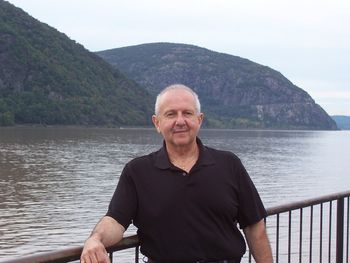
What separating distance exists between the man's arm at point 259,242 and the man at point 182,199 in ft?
0.14

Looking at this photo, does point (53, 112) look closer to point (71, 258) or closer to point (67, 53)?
point (67, 53)

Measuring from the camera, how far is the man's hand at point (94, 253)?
2.47 metres

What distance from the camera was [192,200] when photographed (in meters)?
2.79

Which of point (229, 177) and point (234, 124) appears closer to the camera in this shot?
point (229, 177)

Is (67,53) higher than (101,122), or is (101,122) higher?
(67,53)

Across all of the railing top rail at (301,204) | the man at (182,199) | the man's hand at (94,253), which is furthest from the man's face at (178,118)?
the railing top rail at (301,204)

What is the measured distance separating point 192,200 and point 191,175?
12 cm

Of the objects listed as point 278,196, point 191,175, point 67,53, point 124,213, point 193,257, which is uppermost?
point 67,53

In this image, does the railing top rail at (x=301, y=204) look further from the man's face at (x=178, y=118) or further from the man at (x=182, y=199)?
the man's face at (x=178, y=118)

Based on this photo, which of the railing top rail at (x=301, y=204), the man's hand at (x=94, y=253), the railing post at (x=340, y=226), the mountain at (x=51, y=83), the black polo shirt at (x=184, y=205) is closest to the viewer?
the man's hand at (x=94, y=253)

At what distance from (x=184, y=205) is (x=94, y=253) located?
49 cm

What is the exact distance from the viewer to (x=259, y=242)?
10.2 ft

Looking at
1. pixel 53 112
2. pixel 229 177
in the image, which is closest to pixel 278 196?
pixel 229 177

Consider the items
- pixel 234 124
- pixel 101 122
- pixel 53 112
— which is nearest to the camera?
pixel 53 112
